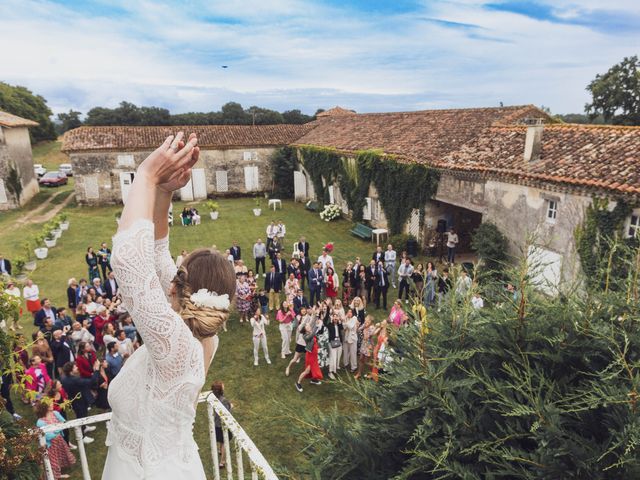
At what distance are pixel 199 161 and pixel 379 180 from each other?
17965 mm

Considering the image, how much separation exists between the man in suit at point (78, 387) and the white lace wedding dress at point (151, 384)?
25.6 ft

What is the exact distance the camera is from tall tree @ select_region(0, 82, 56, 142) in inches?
2067

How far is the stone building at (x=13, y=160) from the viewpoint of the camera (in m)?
29.5

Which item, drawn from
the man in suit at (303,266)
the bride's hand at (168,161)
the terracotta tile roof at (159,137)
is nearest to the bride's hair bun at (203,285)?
the bride's hand at (168,161)

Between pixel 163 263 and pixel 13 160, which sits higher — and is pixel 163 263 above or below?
above

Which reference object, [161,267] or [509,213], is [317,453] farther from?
[509,213]

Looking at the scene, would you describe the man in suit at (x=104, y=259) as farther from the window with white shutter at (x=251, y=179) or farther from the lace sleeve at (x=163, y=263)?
the window with white shutter at (x=251, y=179)

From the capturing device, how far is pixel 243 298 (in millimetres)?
13625

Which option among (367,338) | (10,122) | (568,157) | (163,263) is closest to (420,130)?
(568,157)

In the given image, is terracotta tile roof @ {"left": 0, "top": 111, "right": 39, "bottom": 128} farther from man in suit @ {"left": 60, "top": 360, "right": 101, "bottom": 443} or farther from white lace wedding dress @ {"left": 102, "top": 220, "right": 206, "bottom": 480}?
white lace wedding dress @ {"left": 102, "top": 220, "right": 206, "bottom": 480}

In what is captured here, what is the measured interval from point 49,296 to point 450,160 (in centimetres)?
1721

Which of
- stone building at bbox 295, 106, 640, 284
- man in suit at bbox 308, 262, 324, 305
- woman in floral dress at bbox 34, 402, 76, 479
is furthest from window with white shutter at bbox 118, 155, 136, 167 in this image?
woman in floral dress at bbox 34, 402, 76, 479

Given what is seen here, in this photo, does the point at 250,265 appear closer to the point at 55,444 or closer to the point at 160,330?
the point at 55,444

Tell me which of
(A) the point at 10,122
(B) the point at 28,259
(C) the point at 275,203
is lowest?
(B) the point at 28,259
